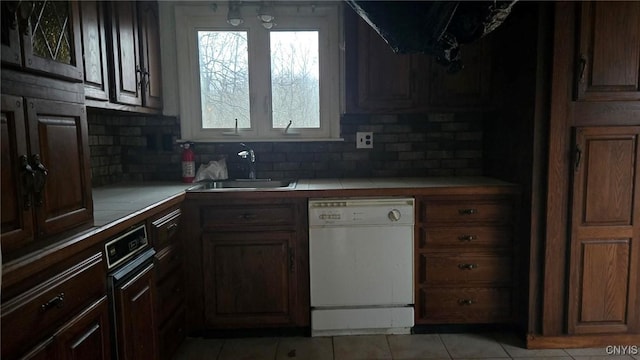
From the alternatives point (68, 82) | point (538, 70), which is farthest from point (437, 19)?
point (68, 82)

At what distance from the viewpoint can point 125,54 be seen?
2068 millimetres

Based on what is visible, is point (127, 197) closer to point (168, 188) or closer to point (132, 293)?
point (168, 188)

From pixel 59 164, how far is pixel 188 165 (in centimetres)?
137

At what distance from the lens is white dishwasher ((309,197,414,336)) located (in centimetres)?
217

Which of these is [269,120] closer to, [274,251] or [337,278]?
[274,251]

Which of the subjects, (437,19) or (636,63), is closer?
(437,19)

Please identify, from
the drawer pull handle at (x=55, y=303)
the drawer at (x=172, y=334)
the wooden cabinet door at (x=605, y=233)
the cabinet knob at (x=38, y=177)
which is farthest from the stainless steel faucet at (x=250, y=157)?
the wooden cabinet door at (x=605, y=233)

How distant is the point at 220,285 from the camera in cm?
221

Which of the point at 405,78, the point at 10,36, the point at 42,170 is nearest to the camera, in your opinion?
the point at 10,36

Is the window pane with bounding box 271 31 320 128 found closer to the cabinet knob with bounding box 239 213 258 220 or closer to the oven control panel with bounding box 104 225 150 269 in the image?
the cabinet knob with bounding box 239 213 258 220

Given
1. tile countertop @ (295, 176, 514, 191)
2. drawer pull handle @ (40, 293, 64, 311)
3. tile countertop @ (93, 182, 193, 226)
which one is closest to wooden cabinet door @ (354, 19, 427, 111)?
tile countertop @ (295, 176, 514, 191)

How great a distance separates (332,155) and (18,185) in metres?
1.89

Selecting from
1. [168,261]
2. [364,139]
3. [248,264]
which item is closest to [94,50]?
[168,261]

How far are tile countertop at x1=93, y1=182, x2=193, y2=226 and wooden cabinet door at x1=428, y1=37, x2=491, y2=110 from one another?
1652mm
